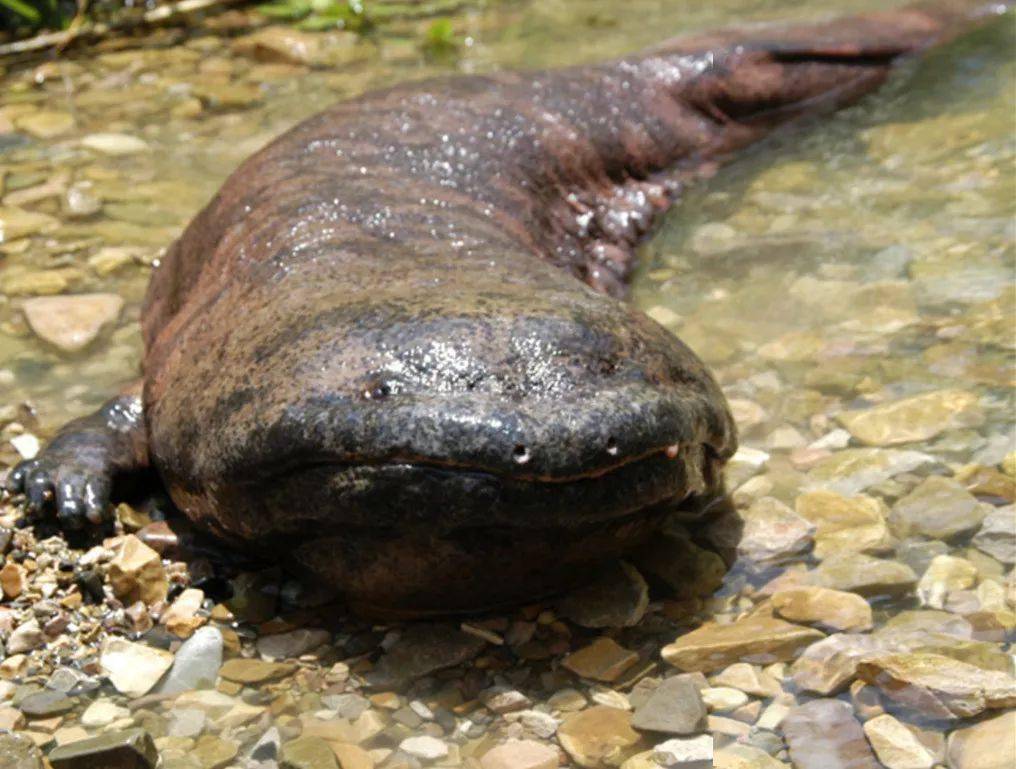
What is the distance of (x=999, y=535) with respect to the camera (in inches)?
129

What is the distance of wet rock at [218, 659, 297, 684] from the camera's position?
302cm

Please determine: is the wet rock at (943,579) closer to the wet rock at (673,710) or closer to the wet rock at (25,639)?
the wet rock at (673,710)

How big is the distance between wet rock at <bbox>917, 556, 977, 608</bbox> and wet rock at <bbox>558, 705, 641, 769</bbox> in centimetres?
73

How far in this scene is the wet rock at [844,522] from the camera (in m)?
3.31

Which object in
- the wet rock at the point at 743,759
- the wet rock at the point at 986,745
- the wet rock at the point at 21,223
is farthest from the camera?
the wet rock at the point at 21,223

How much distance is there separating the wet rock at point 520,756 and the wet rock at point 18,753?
79 cm

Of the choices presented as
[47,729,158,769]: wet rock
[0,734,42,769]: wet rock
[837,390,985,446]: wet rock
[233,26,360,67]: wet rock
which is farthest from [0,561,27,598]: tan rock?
[233,26,360,67]: wet rock

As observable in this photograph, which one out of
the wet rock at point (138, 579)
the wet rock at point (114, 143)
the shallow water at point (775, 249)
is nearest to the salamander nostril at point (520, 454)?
the shallow water at point (775, 249)

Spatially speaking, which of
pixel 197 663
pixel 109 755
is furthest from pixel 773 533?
pixel 109 755

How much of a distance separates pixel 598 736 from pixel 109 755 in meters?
0.90

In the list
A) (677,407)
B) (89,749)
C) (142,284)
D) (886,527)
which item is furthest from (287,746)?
(142,284)

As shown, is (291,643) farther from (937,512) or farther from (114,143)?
(114,143)

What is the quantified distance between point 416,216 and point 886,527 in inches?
59.8

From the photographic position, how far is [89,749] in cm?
266
